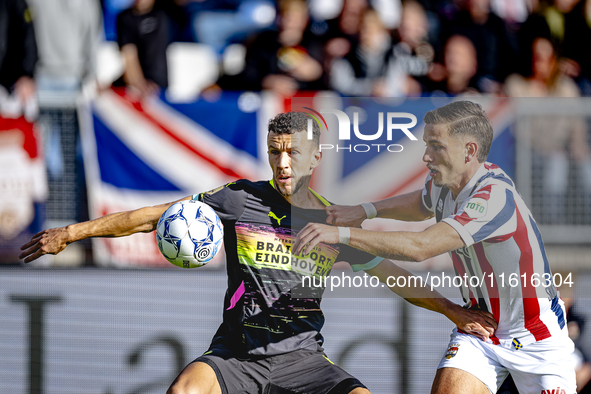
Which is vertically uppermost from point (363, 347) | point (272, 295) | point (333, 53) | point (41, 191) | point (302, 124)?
point (333, 53)

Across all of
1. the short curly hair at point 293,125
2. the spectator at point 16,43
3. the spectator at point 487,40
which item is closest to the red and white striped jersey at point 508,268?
the short curly hair at point 293,125

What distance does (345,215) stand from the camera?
4.52 meters

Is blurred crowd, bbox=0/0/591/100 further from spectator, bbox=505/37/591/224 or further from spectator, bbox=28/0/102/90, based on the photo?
spectator, bbox=505/37/591/224

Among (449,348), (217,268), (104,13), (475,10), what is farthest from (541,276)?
(104,13)

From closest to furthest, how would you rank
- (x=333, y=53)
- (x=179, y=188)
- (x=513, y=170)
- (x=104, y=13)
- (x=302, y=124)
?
(x=302, y=124) < (x=513, y=170) < (x=179, y=188) < (x=333, y=53) < (x=104, y=13)

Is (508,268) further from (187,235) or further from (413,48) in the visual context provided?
(413,48)

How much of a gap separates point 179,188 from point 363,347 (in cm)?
218

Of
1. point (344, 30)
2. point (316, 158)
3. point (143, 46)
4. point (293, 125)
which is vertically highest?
point (344, 30)

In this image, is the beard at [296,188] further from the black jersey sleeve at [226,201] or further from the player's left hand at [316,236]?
the player's left hand at [316,236]

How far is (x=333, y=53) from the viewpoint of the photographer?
620 centimetres

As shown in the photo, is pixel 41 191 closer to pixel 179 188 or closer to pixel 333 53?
pixel 179 188

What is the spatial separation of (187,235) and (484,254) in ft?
6.77

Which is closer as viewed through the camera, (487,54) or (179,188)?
(179,188)

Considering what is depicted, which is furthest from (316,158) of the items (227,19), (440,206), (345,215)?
(227,19)
